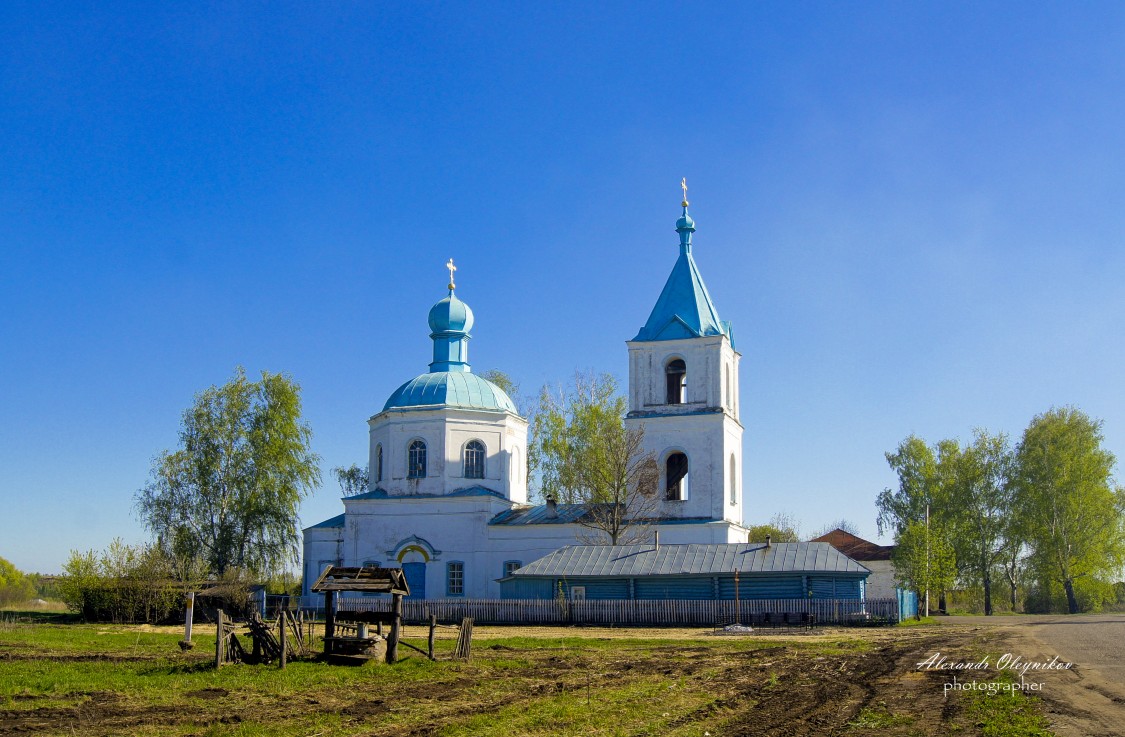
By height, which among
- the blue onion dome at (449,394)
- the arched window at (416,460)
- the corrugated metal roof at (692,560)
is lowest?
the corrugated metal roof at (692,560)

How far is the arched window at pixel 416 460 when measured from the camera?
40.1 meters

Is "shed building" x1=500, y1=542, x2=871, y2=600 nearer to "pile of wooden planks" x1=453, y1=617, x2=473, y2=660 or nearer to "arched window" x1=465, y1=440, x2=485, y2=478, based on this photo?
"arched window" x1=465, y1=440, x2=485, y2=478

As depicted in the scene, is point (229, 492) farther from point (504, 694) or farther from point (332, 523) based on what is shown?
point (504, 694)

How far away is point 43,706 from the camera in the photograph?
12.8m

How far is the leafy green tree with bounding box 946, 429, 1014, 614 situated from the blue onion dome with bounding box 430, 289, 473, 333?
28.6m

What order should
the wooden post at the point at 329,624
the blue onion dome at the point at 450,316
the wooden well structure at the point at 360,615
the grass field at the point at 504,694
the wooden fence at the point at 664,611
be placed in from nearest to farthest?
the grass field at the point at 504,694 < the wooden well structure at the point at 360,615 < the wooden post at the point at 329,624 < the wooden fence at the point at 664,611 < the blue onion dome at the point at 450,316

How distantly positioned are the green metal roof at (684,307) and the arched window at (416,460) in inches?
363

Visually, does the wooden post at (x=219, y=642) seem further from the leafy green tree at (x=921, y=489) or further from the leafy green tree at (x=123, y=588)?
the leafy green tree at (x=921, y=489)

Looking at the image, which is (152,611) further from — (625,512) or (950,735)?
(950,735)

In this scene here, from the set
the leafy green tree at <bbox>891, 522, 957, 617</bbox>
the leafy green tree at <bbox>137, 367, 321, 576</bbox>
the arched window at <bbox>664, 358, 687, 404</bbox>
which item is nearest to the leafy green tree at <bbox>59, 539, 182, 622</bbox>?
the leafy green tree at <bbox>137, 367, 321, 576</bbox>

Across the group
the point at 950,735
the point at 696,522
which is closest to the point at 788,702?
the point at 950,735

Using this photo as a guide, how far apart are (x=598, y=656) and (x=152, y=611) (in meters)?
22.9

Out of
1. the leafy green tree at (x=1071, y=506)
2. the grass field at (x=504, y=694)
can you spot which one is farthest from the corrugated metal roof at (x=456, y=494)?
the leafy green tree at (x=1071, y=506)

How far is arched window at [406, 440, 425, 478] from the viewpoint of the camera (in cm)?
4009
